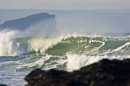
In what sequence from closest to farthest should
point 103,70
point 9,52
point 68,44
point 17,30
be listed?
point 103,70 < point 68,44 < point 9,52 < point 17,30

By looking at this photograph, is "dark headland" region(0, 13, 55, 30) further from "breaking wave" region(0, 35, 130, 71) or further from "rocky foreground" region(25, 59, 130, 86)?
"rocky foreground" region(25, 59, 130, 86)

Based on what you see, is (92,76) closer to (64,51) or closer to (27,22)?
(64,51)

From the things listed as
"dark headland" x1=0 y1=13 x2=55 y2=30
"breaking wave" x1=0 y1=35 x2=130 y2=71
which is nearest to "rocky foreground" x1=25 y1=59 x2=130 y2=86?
"breaking wave" x1=0 y1=35 x2=130 y2=71

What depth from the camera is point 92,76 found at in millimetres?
13625

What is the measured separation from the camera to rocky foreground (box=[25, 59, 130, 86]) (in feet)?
44.6

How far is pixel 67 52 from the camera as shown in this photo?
163ft

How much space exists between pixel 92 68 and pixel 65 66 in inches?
968

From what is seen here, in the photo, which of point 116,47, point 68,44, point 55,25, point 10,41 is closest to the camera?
point 116,47

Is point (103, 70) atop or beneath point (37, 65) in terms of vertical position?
atop

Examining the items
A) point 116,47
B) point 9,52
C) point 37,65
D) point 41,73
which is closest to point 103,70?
point 41,73

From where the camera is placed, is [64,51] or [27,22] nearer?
[64,51]

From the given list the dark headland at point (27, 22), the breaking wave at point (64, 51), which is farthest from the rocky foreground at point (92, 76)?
the dark headland at point (27, 22)

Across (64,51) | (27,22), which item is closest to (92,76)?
(64,51)

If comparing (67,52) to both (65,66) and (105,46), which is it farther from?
(65,66)
